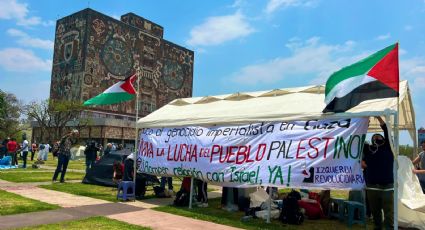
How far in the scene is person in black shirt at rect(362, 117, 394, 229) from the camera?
7.37 m

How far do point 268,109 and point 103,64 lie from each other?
71.2m

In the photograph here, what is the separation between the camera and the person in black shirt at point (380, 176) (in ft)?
24.2

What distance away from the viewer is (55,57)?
3155 inches

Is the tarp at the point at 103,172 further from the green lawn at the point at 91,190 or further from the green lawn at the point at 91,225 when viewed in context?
the green lawn at the point at 91,225

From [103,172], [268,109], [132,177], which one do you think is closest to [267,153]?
[268,109]

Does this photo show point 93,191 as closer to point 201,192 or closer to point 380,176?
point 201,192

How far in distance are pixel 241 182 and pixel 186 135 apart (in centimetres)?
239

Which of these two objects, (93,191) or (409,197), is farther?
(93,191)

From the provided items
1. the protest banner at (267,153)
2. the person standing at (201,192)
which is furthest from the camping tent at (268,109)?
the person standing at (201,192)

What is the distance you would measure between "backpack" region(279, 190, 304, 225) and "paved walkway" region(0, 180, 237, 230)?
1.36 meters

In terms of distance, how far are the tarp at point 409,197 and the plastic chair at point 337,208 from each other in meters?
1.26

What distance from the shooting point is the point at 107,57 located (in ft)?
254

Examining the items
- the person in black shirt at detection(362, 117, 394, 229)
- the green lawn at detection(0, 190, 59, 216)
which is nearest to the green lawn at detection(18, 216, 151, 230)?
the green lawn at detection(0, 190, 59, 216)

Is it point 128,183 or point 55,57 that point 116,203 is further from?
point 55,57
